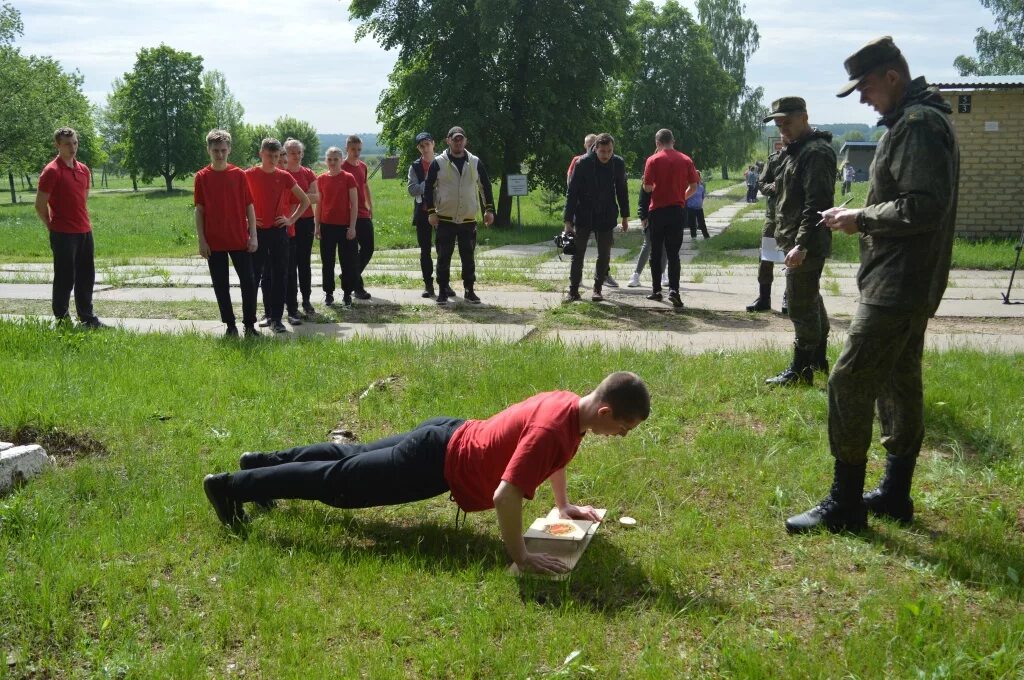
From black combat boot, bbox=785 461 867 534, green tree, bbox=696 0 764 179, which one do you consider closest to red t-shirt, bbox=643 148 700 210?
black combat boot, bbox=785 461 867 534

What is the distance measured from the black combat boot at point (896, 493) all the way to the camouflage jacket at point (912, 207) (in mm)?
814

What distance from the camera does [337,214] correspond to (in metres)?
11.8

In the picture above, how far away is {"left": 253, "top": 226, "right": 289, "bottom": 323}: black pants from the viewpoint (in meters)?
10.2

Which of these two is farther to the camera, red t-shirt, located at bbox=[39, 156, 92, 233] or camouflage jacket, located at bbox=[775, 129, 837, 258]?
red t-shirt, located at bbox=[39, 156, 92, 233]

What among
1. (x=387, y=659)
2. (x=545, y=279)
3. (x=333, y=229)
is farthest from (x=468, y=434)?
(x=545, y=279)

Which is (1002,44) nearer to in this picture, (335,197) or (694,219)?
(694,219)

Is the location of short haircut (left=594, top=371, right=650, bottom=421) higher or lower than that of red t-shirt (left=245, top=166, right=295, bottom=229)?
lower

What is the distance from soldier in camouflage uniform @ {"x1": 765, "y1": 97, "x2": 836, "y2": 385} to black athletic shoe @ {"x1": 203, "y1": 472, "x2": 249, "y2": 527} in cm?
427

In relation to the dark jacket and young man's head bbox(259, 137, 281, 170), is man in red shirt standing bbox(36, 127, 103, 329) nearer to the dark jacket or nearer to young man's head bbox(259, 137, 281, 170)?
young man's head bbox(259, 137, 281, 170)

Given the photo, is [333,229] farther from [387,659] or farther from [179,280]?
[387,659]

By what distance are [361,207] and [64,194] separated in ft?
12.4

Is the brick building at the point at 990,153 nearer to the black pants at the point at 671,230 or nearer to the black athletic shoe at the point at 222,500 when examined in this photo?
the black pants at the point at 671,230

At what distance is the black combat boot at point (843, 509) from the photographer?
4.51 metres

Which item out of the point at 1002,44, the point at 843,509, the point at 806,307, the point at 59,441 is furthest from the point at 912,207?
the point at 1002,44
